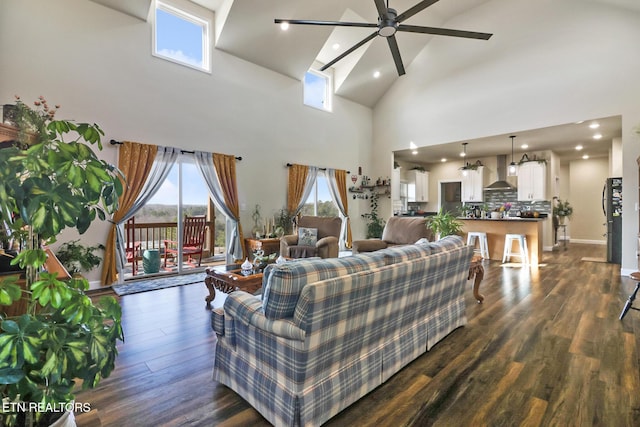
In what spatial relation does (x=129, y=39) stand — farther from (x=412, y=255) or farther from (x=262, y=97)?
(x=412, y=255)

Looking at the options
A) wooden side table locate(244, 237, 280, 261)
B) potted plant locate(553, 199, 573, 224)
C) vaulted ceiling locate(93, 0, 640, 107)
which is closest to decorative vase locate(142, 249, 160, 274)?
wooden side table locate(244, 237, 280, 261)

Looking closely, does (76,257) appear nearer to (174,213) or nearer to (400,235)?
(174,213)

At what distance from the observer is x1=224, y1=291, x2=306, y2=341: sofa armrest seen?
165 centimetres

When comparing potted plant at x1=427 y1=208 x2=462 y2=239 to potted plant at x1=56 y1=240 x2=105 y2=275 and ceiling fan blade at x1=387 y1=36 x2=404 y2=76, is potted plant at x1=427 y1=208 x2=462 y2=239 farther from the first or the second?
potted plant at x1=56 y1=240 x2=105 y2=275

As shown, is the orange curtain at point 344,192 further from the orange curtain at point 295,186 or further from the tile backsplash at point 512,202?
the tile backsplash at point 512,202

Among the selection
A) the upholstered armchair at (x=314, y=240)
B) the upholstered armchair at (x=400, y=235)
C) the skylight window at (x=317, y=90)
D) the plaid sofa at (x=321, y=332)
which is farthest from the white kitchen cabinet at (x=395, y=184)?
the plaid sofa at (x=321, y=332)

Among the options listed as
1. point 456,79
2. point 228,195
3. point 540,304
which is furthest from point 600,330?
point 456,79

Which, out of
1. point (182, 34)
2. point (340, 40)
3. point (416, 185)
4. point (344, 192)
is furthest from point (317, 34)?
point (416, 185)

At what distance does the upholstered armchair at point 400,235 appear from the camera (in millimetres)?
5270

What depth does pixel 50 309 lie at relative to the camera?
36.4 inches

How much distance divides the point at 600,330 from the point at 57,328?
4.14 meters

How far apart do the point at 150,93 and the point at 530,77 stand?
7.17 meters

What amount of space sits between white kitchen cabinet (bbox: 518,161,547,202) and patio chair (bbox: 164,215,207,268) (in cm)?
812

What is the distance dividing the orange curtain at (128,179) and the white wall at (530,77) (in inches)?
240
